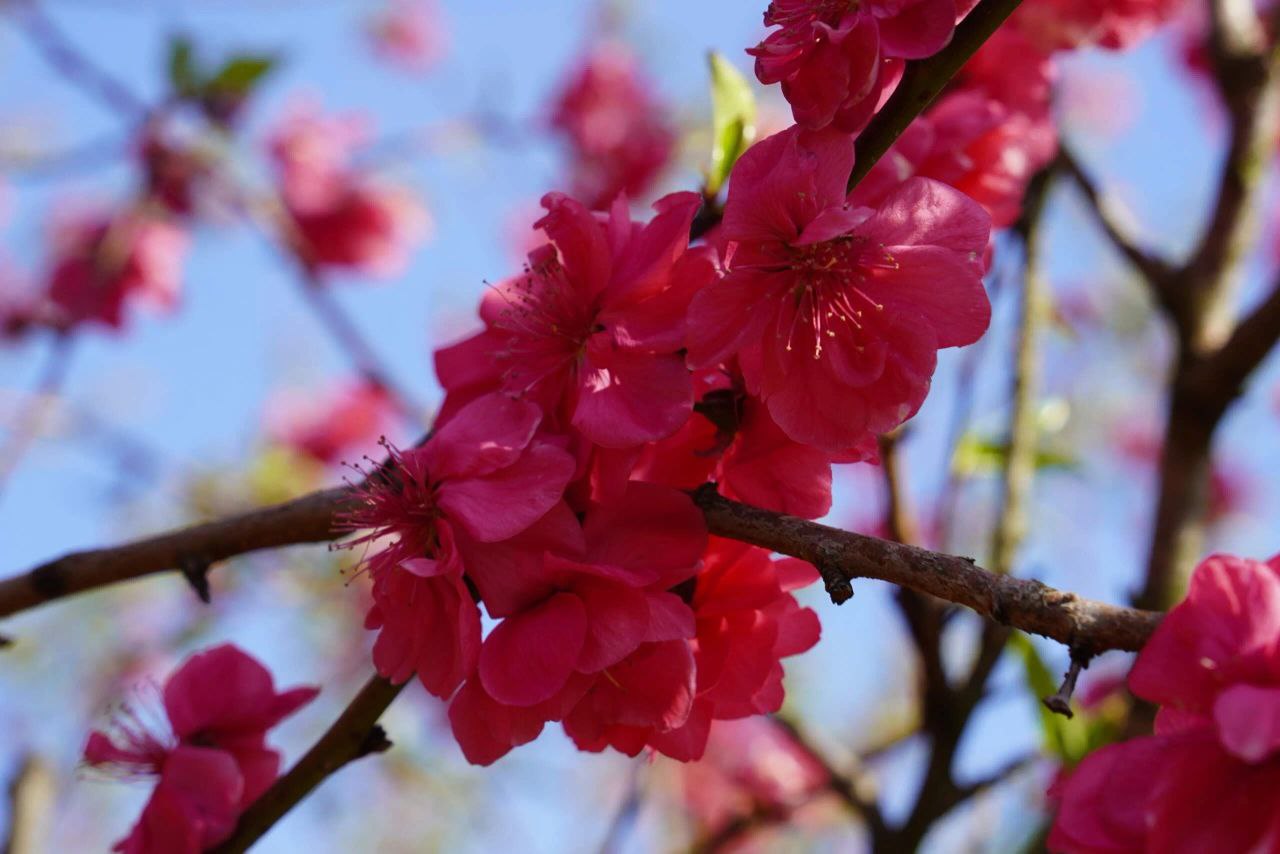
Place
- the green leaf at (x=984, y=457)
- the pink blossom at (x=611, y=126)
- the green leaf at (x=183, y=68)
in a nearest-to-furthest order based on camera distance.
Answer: the green leaf at (x=984, y=457) → the green leaf at (x=183, y=68) → the pink blossom at (x=611, y=126)

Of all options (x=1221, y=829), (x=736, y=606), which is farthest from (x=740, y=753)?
(x=1221, y=829)

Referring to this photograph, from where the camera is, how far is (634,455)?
97cm

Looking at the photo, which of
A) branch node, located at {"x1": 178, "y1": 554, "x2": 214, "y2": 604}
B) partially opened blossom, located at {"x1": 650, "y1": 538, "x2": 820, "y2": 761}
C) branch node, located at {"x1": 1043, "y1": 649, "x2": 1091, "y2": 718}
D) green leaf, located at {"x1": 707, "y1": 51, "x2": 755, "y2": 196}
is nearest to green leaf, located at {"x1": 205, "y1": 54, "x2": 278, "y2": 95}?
green leaf, located at {"x1": 707, "y1": 51, "x2": 755, "y2": 196}

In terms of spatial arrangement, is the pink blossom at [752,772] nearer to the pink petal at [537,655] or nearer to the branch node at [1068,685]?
the pink petal at [537,655]

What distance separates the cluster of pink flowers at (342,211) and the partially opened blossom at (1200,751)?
11.1 ft

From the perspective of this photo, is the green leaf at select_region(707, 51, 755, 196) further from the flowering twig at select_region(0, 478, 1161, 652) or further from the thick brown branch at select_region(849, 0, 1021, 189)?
the flowering twig at select_region(0, 478, 1161, 652)

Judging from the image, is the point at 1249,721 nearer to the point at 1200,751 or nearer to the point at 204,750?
the point at 1200,751

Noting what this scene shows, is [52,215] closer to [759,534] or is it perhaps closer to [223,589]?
[223,589]

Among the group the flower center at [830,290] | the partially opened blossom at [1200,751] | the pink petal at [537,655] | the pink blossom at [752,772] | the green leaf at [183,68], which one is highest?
the green leaf at [183,68]

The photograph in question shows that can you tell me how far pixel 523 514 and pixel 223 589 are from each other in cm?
340

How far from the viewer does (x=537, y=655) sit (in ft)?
3.08

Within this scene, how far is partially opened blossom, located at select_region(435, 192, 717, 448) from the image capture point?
0.96 meters

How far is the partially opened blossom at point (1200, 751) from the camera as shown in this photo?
2.35 ft

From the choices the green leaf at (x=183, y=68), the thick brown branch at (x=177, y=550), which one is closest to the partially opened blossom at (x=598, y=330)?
the thick brown branch at (x=177, y=550)
